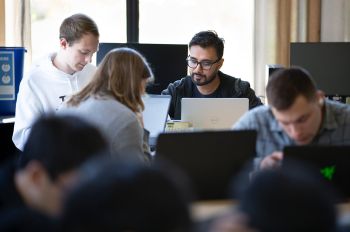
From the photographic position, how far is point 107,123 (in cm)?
260

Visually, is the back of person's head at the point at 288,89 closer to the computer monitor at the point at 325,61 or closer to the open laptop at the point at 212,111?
the open laptop at the point at 212,111

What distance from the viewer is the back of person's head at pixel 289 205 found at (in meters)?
1.04

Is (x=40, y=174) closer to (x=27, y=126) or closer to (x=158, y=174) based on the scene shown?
(x=158, y=174)

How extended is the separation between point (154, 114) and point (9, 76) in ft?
4.85

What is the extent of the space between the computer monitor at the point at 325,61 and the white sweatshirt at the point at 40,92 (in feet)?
6.58

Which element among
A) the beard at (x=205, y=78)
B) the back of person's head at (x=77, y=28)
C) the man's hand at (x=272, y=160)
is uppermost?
the back of person's head at (x=77, y=28)

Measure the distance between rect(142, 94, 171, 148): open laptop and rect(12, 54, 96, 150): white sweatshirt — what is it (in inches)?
13.8

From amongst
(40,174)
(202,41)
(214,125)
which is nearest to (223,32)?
(202,41)

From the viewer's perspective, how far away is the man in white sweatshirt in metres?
3.55

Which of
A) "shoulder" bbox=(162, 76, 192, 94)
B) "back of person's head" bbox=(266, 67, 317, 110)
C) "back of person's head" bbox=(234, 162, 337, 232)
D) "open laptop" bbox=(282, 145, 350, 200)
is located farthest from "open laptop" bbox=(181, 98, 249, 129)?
"back of person's head" bbox=(234, 162, 337, 232)

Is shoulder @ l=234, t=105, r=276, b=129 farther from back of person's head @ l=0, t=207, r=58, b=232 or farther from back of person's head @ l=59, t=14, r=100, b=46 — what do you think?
back of person's head @ l=0, t=207, r=58, b=232

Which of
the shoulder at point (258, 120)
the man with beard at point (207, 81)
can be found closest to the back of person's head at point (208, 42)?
the man with beard at point (207, 81)

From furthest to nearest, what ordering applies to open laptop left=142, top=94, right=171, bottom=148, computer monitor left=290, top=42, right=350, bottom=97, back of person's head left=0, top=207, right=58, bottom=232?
computer monitor left=290, top=42, right=350, bottom=97 → open laptop left=142, top=94, right=171, bottom=148 → back of person's head left=0, top=207, right=58, bottom=232

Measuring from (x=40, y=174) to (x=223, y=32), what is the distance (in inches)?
175
